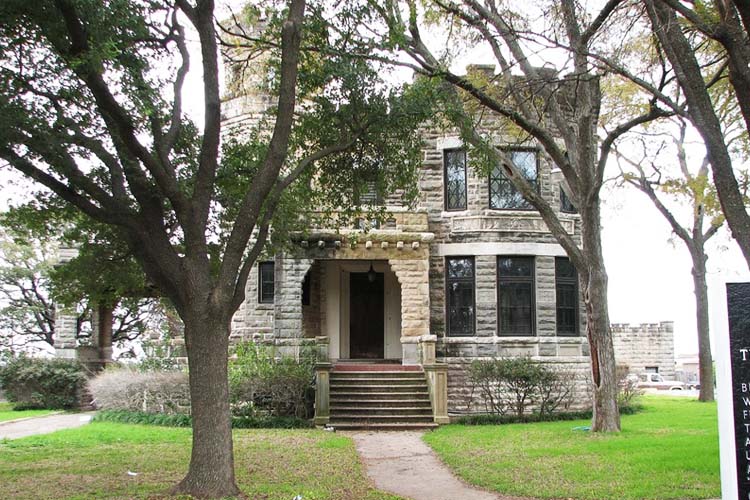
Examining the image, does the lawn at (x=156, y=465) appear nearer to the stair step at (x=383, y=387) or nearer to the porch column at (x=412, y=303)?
the stair step at (x=383, y=387)

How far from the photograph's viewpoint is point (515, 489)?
28.8 ft

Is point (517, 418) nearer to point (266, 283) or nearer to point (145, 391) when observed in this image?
point (266, 283)

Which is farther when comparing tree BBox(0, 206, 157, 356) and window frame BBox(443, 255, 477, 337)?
window frame BBox(443, 255, 477, 337)

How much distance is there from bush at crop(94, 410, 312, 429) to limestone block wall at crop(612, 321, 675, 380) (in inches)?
827

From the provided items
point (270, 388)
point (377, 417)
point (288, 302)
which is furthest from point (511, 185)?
point (270, 388)

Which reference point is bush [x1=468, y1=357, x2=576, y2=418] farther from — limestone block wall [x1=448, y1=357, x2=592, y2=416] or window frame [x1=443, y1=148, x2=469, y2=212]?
window frame [x1=443, y1=148, x2=469, y2=212]

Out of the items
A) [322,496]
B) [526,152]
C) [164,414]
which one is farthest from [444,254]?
[322,496]

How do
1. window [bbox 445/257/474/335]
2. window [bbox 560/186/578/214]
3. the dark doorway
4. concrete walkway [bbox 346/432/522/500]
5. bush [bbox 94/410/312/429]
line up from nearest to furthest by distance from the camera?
concrete walkway [bbox 346/432/522/500] → bush [bbox 94/410/312/429] → window [bbox 445/257/474/335] → window [bbox 560/186/578/214] → the dark doorway

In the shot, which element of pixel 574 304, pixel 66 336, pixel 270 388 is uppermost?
pixel 574 304

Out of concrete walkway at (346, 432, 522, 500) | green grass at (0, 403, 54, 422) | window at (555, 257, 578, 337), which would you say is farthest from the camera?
window at (555, 257, 578, 337)

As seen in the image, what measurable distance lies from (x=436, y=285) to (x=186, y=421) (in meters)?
7.65

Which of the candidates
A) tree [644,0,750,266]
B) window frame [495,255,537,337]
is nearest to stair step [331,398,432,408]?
window frame [495,255,537,337]

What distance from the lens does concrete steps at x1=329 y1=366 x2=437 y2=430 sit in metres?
16.1

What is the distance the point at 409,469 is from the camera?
35.4ft
